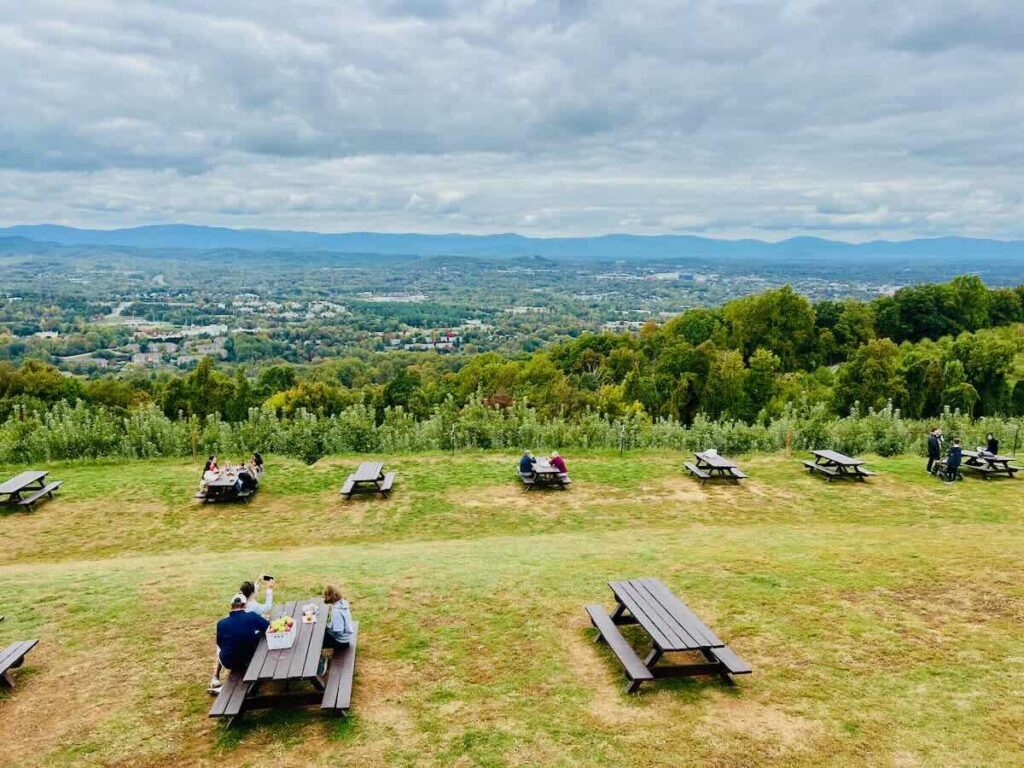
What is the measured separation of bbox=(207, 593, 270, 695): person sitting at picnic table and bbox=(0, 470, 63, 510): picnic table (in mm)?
12081

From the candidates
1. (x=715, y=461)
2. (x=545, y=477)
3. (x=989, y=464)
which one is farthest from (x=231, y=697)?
(x=989, y=464)

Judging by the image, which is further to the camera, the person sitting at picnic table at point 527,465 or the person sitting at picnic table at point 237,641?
the person sitting at picnic table at point 527,465

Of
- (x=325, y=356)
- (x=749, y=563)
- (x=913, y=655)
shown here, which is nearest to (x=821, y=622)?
(x=913, y=655)

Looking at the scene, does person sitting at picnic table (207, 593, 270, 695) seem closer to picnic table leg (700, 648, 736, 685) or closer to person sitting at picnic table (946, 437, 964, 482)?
picnic table leg (700, 648, 736, 685)

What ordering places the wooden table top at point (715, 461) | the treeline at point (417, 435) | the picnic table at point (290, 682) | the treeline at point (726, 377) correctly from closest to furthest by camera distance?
1. the picnic table at point (290, 682)
2. the wooden table top at point (715, 461)
3. the treeline at point (417, 435)
4. the treeline at point (726, 377)

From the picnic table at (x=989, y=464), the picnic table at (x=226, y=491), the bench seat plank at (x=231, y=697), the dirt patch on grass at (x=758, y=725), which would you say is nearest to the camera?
the dirt patch on grass at (x=758, y=725)

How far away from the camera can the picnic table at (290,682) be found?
23.3ft

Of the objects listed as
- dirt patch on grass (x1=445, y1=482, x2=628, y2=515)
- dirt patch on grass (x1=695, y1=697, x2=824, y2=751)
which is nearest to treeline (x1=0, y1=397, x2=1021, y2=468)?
dirt patch on grass (x1=445, y1=482, x2=628, y2=515)

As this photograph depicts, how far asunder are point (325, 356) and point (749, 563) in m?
134

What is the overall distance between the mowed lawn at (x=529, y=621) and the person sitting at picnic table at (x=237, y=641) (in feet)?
1.54

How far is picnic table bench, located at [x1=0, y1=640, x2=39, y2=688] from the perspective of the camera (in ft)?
25.4

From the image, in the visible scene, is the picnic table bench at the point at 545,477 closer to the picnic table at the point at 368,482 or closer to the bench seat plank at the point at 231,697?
the picnic table at the point at 368,482

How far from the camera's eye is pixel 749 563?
1188cm

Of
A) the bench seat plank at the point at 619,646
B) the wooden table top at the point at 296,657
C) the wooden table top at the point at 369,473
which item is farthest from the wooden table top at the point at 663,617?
the wooden table top at the point at 369,473
